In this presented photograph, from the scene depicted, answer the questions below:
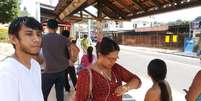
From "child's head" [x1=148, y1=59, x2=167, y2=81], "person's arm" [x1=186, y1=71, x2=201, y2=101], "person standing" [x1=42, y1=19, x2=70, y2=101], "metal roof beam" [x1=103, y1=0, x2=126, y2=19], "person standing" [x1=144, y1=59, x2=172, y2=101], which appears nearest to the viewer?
"person's arm" [x1=186, y1=71, x2=201, y2=101]

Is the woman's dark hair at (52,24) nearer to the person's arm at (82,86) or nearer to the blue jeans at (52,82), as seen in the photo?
the blue jeans at (52,82)

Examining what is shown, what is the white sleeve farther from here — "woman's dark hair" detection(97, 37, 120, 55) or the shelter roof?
the shelter roof

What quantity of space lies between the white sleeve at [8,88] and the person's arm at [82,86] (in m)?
1.05

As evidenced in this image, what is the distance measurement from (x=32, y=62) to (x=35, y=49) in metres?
0.24

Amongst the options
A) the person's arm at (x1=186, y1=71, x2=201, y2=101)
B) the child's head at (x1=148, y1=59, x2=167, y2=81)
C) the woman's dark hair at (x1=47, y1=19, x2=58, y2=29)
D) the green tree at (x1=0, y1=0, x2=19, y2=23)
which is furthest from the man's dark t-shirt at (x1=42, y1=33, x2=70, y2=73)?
the green tree at (x1=0, y1=0, x2=19, y2=23)

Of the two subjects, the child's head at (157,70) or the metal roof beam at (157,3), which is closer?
the child's head at (157,70)

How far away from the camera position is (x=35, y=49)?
230cm

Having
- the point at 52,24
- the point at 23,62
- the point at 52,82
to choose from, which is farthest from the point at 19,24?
the point at 52,82

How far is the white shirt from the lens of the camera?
208 centimetres

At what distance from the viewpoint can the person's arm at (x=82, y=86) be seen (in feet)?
10.3

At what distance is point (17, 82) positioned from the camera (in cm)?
216

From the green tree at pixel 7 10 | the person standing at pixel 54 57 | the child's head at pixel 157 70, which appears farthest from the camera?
the green tree at pixel 7 10

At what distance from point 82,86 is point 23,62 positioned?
2.93 ft

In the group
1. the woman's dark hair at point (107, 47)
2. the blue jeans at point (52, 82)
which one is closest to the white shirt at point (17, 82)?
the woman's dark hair at point (107, 47)
